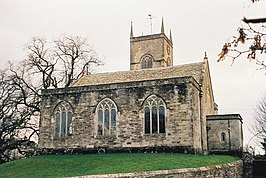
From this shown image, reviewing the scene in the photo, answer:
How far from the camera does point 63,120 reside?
102 feet

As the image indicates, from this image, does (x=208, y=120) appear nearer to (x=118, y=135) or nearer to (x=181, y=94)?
(x=181, y=94)

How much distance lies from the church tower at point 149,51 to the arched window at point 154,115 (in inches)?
973

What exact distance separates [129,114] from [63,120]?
6442 mm

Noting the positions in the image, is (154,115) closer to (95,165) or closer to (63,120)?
(95,165)

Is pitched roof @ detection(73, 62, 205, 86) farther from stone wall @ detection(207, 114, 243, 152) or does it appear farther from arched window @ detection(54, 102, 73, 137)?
arched window @ detection(54, 102, 73, 137)

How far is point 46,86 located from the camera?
42281 mm

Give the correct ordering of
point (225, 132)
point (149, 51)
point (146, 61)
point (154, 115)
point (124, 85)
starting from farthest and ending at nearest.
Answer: point (149, 51) < point (146, 61) < point (225, 132) < point (124, 85) < point (154, 115)

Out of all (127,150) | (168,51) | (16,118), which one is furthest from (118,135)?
(168,51)

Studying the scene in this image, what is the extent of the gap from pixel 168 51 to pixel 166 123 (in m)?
31.0

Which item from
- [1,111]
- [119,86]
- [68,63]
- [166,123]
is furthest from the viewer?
[68,63]

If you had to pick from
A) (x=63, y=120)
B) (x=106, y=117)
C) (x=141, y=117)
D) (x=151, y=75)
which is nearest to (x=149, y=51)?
(x=151, y=75)

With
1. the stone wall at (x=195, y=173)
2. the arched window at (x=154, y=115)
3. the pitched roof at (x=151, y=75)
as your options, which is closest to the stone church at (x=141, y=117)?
the arched window at (x=154, y=115)

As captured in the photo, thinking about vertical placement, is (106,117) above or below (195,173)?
above

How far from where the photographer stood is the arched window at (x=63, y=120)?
30797 millimetres
